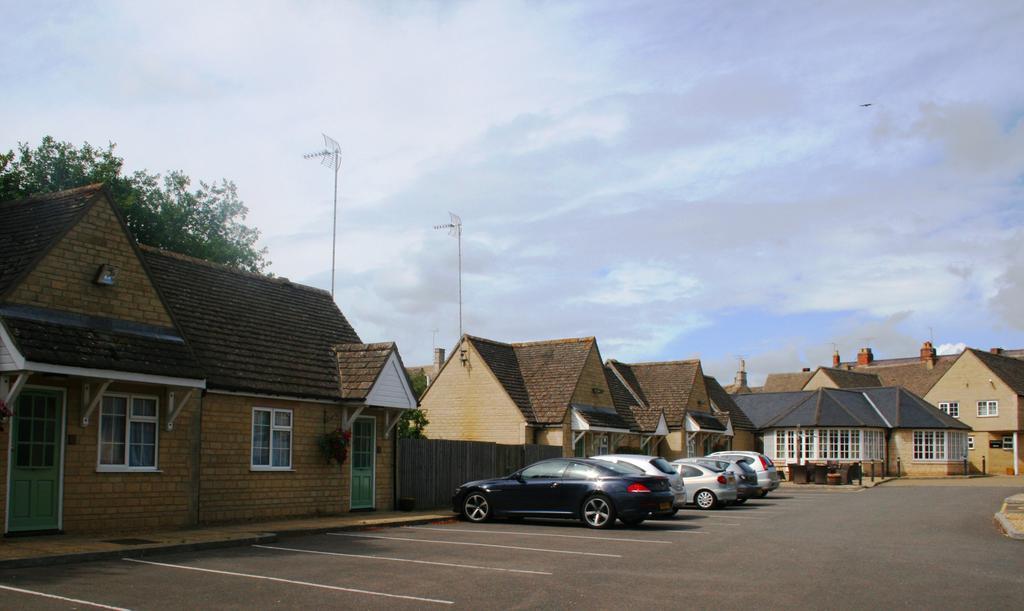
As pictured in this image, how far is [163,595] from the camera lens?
10133 millimetres

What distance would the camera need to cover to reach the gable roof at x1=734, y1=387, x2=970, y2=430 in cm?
5369

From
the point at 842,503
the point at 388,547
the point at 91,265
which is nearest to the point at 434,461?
the point at 388,547

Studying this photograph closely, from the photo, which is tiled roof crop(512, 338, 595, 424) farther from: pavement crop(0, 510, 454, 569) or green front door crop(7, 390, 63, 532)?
green front door crop(7, 390, 63, 532)

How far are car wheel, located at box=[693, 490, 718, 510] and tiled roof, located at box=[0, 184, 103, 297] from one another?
17.1 meters

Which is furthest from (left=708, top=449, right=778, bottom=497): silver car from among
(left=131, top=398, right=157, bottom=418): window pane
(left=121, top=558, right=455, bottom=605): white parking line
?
(left=121, top=558, right=455, bottom=605): white parking line

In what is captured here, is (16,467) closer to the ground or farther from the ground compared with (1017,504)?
farther from the ground

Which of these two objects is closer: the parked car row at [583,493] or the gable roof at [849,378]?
the parked car row at [583,493]

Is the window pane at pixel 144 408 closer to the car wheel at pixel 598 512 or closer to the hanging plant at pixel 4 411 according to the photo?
the hanging plant at pixel 4 411

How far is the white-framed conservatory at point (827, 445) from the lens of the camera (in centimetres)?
5338

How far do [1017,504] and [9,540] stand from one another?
84.5ft

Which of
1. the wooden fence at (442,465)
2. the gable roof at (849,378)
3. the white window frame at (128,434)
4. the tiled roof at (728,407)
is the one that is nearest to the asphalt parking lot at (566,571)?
the white window frame at (128,434)

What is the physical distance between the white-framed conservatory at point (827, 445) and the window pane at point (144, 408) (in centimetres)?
4482

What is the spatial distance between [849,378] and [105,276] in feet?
223

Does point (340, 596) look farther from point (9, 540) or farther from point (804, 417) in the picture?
point (804, 417)
